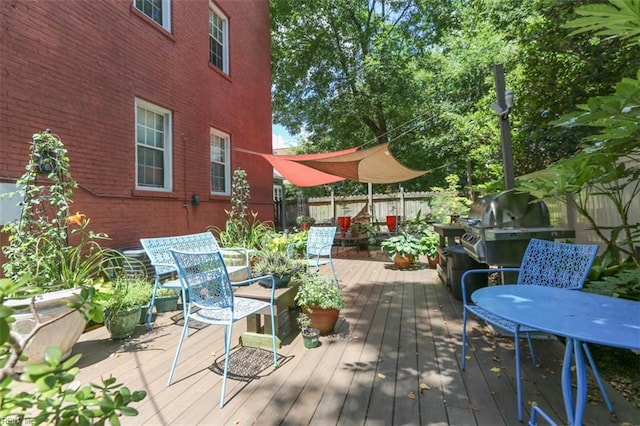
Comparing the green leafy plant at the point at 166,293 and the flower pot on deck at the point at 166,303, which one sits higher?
the green leafy plant at the point at 166,293

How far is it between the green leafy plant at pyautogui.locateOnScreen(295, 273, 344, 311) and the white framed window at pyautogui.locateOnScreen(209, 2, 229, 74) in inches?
214

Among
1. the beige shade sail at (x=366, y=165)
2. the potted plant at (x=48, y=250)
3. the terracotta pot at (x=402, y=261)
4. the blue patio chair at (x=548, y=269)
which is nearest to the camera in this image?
the blue patio chair at (x=548, y=269)

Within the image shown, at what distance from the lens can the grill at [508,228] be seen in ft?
9.07

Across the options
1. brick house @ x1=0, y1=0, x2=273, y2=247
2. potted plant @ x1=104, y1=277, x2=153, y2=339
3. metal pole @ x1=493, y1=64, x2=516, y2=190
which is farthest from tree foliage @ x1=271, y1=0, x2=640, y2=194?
potted plant @ x1=104, y1=277, x2=153, y2=339

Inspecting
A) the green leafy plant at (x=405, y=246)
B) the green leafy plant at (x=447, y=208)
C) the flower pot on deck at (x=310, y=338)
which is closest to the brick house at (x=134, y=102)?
the flower pot on deck at (x=310, y=338)

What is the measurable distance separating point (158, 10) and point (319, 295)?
17.5 feet

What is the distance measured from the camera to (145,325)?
3.28 meters

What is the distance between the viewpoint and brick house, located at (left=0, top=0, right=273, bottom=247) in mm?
3236

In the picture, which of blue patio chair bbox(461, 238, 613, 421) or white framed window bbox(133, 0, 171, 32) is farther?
white framed window bbox(133, 0, 171, 32)

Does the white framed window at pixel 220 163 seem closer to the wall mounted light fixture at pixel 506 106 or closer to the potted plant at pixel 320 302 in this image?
the potted plant at pixel 320 302

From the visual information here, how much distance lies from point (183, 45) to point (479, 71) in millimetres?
9649

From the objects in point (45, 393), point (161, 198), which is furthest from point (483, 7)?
point (45, 393)

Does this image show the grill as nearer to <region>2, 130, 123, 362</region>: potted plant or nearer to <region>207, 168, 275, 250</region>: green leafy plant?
<region>2, 130, 123, 362</region>: potted plant

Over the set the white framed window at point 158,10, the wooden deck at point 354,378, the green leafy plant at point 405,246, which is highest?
the white framed window at point 158,10
